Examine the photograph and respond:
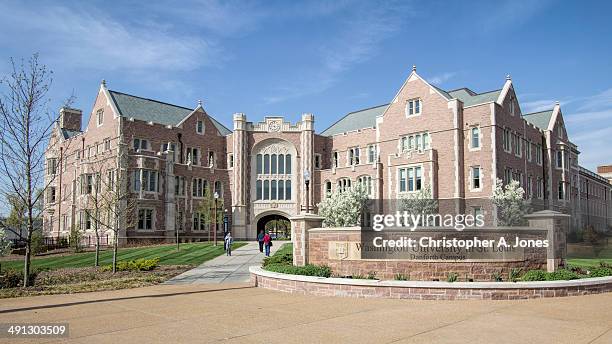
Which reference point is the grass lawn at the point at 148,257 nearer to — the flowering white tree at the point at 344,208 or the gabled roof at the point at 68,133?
the flowering white tree at the point at 344,208

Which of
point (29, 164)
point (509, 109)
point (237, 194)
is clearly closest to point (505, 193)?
point (509, 109)

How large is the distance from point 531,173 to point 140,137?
1417 inches

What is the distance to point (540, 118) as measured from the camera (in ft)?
178

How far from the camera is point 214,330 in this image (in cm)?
934

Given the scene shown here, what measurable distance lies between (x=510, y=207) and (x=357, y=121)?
3725 cm

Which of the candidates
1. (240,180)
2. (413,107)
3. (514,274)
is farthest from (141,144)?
(514,274)

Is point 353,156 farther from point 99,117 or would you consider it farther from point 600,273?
point 600,273

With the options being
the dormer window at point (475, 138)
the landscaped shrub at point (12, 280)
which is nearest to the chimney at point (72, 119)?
the dormer window at point (475, 138)

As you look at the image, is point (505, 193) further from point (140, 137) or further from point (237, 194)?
point (140, 137)

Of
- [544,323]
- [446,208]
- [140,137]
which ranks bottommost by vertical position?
[544,323]

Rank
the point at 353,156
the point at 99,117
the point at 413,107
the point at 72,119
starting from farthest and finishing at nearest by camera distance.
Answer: the point at 72,119, the point at 353,156, the point at 99,117, the point at 413,107

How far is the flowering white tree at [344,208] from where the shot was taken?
40375mm

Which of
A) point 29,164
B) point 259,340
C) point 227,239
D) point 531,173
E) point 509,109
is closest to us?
point 259,340

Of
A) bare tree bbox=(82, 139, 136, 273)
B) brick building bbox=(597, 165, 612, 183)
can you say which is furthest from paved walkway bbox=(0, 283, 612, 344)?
brick building bbox=(597, 165, 612, 183)
